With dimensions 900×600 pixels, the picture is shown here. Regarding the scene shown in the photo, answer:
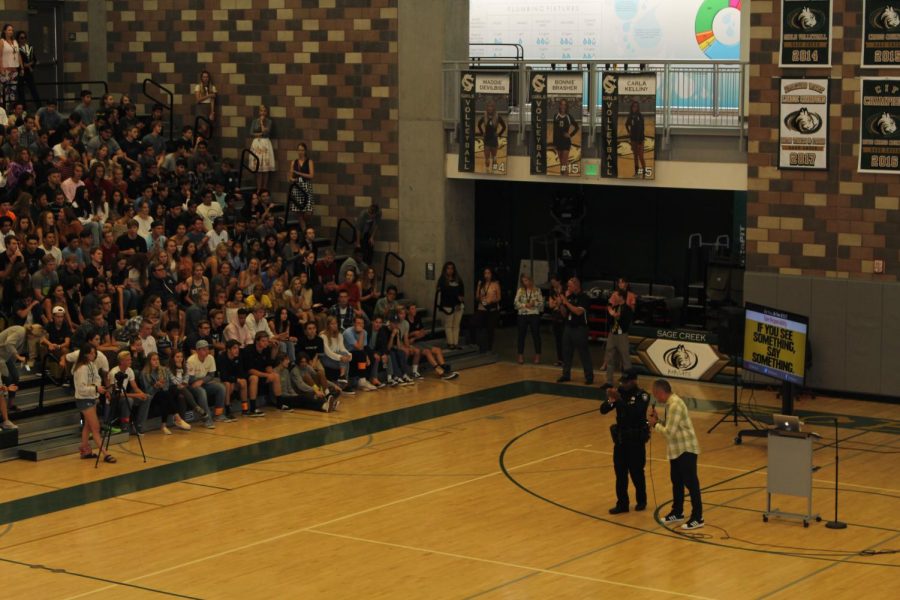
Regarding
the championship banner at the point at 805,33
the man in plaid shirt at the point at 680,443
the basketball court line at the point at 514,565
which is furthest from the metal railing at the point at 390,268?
the man in plaid shirt at the point at 680,443

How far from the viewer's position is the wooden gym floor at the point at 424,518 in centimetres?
1512

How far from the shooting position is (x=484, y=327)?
96.7ft

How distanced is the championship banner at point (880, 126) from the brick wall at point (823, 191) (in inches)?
5.8

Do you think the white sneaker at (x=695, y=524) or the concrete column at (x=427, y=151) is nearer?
the white sneaker at (x=695, y=524)

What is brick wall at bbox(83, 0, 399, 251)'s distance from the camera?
30.9 metres

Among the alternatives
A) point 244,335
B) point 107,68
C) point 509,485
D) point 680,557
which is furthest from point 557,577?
point 107,68

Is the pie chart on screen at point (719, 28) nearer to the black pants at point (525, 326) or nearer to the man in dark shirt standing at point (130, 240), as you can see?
the black pants at point (525, 326)

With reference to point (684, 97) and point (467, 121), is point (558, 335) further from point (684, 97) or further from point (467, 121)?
point (684, 97)

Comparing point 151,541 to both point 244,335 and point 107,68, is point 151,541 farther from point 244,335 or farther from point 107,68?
point 107,68

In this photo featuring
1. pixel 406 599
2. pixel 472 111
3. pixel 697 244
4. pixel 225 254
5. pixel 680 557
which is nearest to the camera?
pixel 406 599

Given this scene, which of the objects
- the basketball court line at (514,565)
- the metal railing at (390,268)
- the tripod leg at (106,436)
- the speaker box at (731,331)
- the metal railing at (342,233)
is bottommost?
the basketball court line at (514,565)

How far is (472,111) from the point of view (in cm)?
2947

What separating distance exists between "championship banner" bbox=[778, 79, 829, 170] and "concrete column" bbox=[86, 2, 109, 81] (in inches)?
622

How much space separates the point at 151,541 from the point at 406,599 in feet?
12.0
